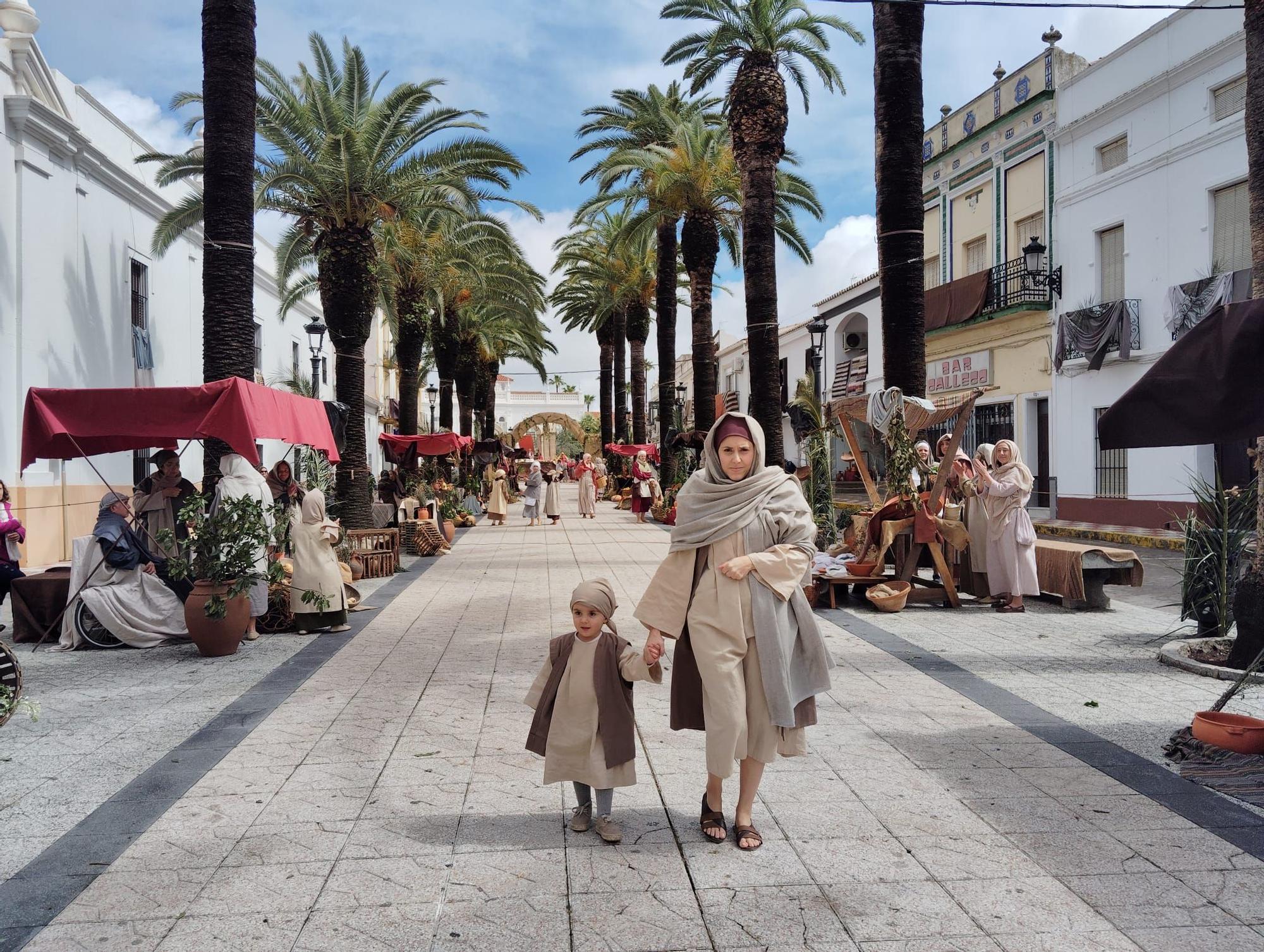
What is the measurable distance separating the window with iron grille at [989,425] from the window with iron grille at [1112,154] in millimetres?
5823

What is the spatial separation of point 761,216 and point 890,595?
8.63m

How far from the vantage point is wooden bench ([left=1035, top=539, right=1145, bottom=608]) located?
975 cm

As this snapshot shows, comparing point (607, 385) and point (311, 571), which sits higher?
point (607, 385)

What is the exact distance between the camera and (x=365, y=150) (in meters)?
15.3

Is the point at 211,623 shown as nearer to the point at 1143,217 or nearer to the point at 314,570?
the point at 314,570

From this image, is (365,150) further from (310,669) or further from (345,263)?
(310,669)

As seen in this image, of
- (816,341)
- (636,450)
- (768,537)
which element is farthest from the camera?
(636,450)

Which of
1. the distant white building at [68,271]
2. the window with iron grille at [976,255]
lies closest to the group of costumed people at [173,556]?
the distant white building at [68,271]

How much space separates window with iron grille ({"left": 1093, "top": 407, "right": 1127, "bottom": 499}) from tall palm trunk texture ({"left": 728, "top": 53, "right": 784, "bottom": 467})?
8.12 m

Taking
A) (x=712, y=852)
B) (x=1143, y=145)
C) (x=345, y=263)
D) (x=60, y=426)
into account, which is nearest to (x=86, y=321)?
(x=345, y=263)

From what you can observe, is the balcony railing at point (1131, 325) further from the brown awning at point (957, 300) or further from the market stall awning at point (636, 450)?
the market stall awning at point (636, 450)

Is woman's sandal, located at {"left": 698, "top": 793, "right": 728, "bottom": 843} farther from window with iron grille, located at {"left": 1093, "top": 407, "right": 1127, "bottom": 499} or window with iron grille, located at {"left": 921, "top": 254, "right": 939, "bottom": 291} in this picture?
window with iron grille, located at {"left": 921, "top": 254, "right": 939, "bottom": 291}

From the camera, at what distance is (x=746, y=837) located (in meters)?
3.74

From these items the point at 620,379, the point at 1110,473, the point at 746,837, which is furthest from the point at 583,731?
the point at 620,379
